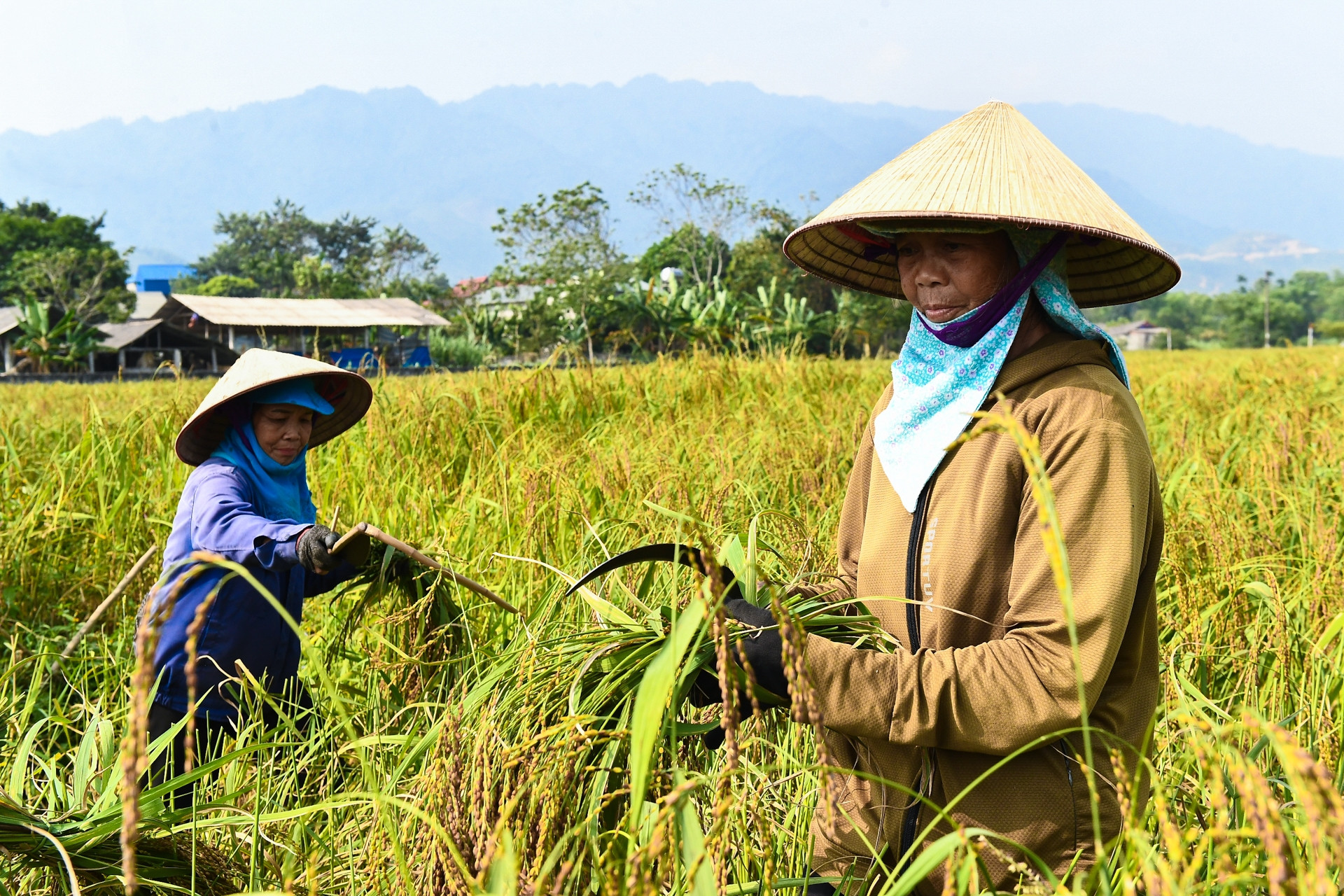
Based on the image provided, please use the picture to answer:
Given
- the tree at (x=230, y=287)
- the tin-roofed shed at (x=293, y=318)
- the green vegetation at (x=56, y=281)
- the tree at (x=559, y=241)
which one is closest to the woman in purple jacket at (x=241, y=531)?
the green vegetation at (x=56, y=281)

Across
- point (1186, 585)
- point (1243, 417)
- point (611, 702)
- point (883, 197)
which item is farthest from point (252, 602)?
point (1243, 417)

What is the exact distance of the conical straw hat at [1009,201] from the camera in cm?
121

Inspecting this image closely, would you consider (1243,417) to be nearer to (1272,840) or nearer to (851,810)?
(851,810)

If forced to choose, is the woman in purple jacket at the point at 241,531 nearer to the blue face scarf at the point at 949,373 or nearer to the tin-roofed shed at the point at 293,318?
the blue face scarf at the point at 949,373

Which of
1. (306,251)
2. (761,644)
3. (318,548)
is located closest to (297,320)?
(318,548)

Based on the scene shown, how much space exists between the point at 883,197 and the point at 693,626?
2.29 feet

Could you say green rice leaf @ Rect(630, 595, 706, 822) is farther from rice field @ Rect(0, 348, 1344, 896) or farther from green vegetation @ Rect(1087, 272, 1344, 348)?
green vegetation @ Rect(1087, 272, 1344, 348)

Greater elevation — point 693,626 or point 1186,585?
point 693,626

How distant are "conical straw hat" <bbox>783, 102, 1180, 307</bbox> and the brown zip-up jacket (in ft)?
0.55

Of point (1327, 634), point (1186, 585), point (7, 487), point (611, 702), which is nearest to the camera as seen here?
point (611, 702)

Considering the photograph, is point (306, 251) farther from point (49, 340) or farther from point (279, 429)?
point (279, 429)

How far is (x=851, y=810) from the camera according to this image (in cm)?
131

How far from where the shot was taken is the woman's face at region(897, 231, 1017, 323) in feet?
4.18

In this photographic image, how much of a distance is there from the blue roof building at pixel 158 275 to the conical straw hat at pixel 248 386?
84281 millimetres
